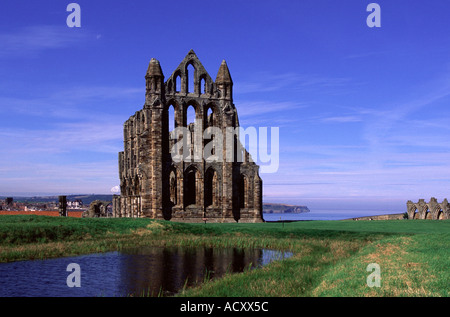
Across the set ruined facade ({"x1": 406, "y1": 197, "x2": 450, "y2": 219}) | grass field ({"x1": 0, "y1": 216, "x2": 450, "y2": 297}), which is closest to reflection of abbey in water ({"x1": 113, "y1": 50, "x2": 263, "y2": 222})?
grass field ({"x1": 0, "y1": 216, "x2": 450, "y2": 297})

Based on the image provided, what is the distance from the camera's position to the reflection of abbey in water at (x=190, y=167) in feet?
157

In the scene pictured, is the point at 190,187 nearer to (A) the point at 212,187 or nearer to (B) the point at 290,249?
(A) the point at 212,187

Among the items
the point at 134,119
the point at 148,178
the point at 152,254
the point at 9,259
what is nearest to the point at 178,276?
the point at 152,254

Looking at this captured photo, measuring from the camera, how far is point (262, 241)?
30.2 metres

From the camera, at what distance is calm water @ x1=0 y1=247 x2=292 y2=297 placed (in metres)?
15.8

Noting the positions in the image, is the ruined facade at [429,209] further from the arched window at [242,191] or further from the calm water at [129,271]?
the calm water at [129,271]

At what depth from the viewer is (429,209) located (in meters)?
52.4

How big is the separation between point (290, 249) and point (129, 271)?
1150cm

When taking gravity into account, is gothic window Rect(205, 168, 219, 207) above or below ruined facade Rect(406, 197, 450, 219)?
above

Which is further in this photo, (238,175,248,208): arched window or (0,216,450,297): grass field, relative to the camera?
(238,175,248,208): arched window

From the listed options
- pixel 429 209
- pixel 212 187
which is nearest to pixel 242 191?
pixel 212 187

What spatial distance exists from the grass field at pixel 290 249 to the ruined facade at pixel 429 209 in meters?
21.7

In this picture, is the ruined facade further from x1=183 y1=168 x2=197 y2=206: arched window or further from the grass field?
x1=183 y1=168 x2=197 y2=206: arched window

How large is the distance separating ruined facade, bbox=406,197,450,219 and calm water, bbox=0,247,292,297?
107ft
